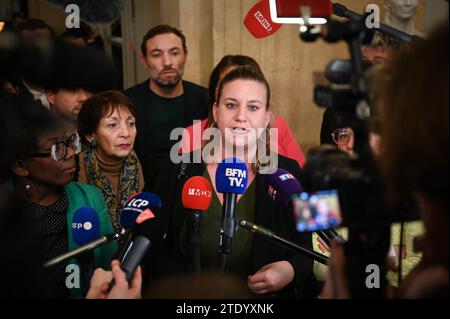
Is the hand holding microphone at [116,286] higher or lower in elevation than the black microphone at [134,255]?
lower

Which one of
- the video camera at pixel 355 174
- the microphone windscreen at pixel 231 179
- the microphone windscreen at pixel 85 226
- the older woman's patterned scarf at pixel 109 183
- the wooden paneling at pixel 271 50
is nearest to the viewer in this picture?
the video camera at pixel 355 174

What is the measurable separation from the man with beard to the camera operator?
7.28 feet

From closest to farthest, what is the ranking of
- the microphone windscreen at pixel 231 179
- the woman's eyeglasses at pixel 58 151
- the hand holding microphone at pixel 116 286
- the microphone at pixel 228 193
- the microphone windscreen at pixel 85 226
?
the hand holding microphone at pixel 116 286 < the microphone at pixel 228 193 < the microphone windscreen at pixel 231 179 < the microphone windscreen at pixel 85 226 < the woman's eyeglasses at pixel 58 151

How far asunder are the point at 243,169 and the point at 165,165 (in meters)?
0.55

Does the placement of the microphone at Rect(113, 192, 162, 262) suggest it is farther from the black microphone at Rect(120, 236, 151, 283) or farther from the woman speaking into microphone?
the woman speaking into microphone

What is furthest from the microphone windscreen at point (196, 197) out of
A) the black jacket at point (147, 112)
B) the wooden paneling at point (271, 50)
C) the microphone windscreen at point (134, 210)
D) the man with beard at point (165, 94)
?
the wooden paneling at point (271, 50)

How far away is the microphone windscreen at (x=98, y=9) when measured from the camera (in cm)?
293

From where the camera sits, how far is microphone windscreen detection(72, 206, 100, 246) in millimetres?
1786

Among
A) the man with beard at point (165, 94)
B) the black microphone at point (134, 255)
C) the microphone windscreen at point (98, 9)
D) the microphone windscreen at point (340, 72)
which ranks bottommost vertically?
the black microphone at point (134, 255)

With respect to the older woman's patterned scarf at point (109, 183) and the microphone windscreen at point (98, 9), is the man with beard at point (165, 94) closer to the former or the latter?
the microphone windscreen at point (98, 9)

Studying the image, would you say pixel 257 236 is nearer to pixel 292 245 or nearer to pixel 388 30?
pixel 292 245

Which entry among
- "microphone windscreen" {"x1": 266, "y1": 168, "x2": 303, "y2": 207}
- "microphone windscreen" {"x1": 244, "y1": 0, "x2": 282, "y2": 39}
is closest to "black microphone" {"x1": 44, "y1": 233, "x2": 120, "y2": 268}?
"microphone windscreen" {"x1": 266, "y1": 168, "x2": 303, "y2": 207}

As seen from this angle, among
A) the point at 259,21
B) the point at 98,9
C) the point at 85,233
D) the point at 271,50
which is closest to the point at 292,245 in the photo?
the point at 85,233
